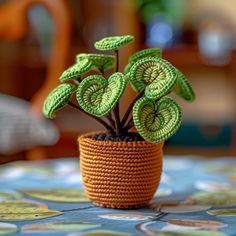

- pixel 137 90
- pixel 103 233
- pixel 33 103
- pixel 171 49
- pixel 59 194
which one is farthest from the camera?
pixel 171 49

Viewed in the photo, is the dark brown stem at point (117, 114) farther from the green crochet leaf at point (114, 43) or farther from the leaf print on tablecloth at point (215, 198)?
the leaf print on tablecloth at point (215, 198)

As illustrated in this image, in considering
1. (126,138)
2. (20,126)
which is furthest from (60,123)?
(126,138)

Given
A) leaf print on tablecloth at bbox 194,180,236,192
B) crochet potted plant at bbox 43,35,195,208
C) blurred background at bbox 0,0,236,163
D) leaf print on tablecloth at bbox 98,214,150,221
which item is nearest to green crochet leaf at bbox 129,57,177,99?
crochet potted plant at bbox 43,35,195,208

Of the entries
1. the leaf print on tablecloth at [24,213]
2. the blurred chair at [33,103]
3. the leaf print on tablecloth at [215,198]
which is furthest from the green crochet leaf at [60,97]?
the blurred chair at [33,103]

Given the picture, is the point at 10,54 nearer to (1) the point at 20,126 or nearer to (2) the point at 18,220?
(1) the point at 20,126

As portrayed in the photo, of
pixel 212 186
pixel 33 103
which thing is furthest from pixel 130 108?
pixel 33 103

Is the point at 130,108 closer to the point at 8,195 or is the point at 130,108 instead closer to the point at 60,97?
the point at 60,97

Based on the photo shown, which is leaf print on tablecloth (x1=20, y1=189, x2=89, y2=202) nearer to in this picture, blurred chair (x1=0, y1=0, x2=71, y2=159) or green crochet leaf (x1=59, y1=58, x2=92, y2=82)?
green crochet leaf (x1=59, y1=58, x2=92, y2=82)
